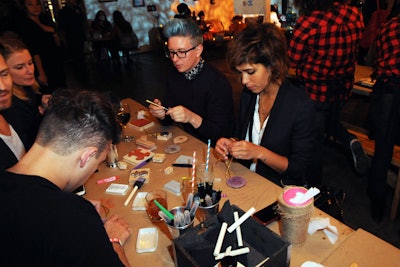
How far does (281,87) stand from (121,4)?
8.94 metres

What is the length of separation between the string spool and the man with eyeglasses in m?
1.04

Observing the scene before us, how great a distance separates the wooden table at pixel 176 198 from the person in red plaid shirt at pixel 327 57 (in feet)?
4.07

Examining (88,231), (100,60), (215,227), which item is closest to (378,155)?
(215,227)

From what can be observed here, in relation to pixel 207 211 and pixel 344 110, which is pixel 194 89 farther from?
pixel 344 110

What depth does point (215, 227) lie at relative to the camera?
43.9 inches

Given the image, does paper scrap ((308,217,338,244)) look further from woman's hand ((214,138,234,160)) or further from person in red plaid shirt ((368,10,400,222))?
person in red plaid shirt ((368,10,400,222))

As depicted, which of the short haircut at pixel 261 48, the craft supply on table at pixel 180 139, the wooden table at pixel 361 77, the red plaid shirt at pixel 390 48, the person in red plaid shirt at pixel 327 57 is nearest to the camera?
the short haircut at pixel 261 48

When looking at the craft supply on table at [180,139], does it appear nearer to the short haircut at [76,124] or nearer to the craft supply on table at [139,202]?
the craft supply on table at [139,202]

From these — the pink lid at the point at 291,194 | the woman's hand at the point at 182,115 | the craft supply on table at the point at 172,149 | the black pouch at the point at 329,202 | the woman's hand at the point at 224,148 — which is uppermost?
the woman's hand at the point at 182,115

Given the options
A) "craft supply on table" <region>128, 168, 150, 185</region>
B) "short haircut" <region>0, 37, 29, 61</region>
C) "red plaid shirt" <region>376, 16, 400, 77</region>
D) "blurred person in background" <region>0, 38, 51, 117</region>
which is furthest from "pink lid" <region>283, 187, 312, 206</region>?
"short haircut" <region>0, 37, 29, 61</region>

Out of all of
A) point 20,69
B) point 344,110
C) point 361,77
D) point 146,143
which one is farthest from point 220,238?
point 344,110

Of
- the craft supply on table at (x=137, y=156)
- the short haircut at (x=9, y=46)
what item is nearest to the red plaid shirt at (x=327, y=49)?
the craft supply on table at (x=137, y=156)

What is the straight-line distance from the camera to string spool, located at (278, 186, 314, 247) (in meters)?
1.16

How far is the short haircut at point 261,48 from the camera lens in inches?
65.7
